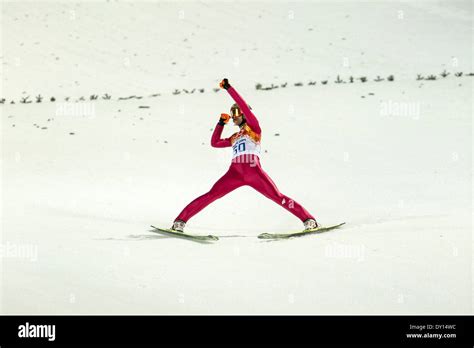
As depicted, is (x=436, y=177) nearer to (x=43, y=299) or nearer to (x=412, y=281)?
(x=412, y=281)

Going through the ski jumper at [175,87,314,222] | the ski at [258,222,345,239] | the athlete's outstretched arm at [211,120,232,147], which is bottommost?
the ski at [258,222,345,239]

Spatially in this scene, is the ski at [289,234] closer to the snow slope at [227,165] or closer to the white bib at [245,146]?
the snow slope at [227,165]

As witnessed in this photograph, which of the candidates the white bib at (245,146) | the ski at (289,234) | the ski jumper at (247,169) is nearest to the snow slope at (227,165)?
the ski at (289,234)

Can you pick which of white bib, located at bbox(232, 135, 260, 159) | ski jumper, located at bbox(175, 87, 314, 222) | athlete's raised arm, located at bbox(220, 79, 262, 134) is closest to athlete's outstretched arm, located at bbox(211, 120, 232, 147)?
ski jumper, located at bbox(175, 87, 314, 222)

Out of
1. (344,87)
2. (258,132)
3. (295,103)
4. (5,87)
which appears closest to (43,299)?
(258,132)

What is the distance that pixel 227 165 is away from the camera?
14.3 meters

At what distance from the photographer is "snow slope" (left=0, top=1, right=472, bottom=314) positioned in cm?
743

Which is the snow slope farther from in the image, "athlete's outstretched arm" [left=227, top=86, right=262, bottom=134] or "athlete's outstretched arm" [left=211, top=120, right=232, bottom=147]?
"athlete's outstretched arm" [left=227, top=86, right=262, bottom=134]

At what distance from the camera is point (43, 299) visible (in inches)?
277

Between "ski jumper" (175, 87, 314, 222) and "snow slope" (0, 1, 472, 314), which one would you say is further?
"ski jumper" (175, 87, 314, 222)

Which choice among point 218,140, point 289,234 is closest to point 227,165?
point 218,140

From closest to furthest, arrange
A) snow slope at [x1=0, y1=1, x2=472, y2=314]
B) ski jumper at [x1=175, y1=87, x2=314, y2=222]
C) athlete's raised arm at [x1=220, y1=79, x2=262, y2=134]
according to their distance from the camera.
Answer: snow slope at [x1=0, y1=1, x2=472, y2=314]
athlete's raised arm at [x1=220, y1=79, x2=262, y2=134]
ski jumper at [x1=175, y1=87, x2=314, y2=222]

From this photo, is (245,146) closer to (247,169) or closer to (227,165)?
(247,169)

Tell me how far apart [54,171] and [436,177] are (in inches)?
223
